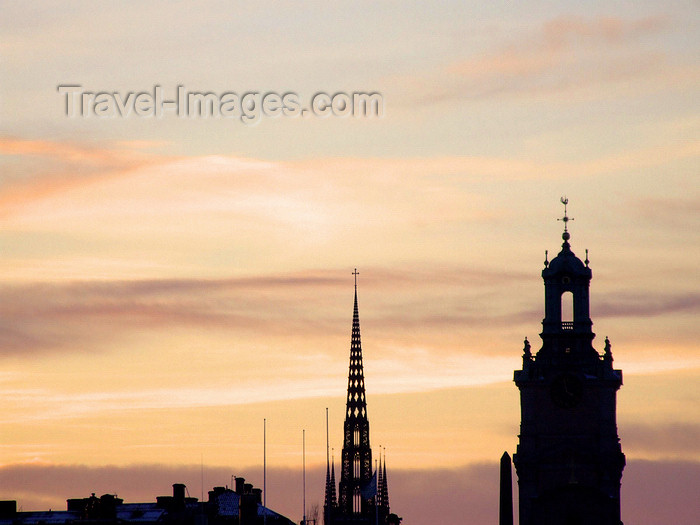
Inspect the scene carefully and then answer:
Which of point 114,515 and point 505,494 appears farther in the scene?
point 114,515

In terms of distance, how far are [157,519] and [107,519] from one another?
5762 mm

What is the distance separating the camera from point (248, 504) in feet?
633

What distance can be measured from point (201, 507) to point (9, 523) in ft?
50.8

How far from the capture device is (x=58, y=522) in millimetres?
194000

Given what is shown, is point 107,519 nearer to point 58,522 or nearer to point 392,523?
point 58,522

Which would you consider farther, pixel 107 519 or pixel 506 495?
pixel 107 519

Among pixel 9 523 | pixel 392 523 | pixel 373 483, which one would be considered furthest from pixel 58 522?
pixel 392 523

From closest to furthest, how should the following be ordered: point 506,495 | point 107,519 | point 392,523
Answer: point 392,523, point 506,495, point 107,519

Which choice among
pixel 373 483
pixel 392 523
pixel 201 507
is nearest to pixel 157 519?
pixel 201 507

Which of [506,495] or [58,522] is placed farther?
[58,522]

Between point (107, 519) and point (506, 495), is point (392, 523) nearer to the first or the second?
point (506, 495)

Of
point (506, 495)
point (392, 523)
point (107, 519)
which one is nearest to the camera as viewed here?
point (392, 523)

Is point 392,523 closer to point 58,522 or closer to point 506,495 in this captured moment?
point 506,495

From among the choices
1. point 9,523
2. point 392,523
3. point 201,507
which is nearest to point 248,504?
point 201,507
